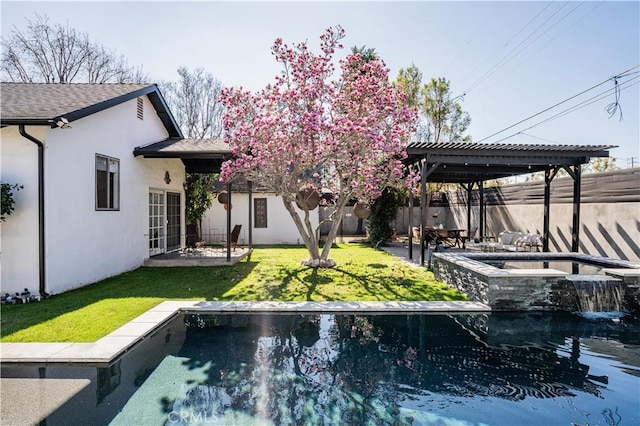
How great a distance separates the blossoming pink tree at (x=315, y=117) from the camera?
32.2ft

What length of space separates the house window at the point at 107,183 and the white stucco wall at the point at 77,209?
0.59 feet

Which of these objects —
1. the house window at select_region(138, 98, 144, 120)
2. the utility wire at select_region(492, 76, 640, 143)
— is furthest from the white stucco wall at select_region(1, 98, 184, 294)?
the utility wire at select_region(492, 76, 640, 143)

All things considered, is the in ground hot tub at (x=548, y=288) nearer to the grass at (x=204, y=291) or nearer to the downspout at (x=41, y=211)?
the grass at (x=204, y=291)

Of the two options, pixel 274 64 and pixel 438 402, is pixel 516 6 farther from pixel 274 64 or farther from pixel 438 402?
pixel 438 402

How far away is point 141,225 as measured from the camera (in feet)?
38.4

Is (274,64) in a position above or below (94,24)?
below

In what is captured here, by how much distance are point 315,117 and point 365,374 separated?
22.3 feet

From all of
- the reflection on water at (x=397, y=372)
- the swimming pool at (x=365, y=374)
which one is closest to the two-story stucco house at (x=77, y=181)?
the swimming pool at (x=365, y=374)

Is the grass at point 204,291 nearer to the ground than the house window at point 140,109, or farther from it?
nearer to the ground

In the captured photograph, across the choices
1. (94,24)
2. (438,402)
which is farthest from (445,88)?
(438,402)

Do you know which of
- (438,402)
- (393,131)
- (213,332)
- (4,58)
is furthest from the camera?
(4,58)

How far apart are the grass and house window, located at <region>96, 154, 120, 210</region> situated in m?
2.12

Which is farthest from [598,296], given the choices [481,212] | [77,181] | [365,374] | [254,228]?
[254,228]

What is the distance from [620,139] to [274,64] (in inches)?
847
